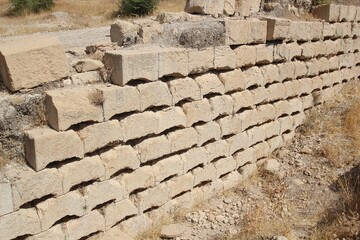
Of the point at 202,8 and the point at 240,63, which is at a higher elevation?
the point at 202,8

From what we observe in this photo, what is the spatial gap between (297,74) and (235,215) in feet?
9.54

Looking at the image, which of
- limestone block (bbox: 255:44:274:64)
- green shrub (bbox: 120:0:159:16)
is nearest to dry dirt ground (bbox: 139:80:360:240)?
limestone block (bbox: 255:44:274:64)

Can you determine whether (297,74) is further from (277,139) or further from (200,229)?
(200,229)

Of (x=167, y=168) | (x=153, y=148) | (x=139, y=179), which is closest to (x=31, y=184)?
(x=139, y=179)

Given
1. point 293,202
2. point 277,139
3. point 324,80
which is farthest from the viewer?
point 324,80

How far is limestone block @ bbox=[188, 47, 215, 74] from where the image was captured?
192 inches

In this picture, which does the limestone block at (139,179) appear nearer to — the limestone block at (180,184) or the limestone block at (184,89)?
the limestone block at (180,184)

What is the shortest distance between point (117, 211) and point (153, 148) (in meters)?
0.83

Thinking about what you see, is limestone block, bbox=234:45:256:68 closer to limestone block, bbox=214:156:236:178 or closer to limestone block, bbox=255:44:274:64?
limestone block, bbox=255:44:274:64

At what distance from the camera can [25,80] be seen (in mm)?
3766

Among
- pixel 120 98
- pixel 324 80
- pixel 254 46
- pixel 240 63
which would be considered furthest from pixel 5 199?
pixel 324 80

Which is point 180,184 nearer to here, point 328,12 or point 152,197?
point 152,197

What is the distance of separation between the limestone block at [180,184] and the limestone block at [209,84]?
1.12 metres

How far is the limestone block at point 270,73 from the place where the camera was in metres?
6.13
